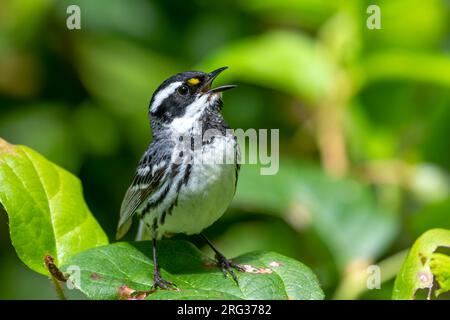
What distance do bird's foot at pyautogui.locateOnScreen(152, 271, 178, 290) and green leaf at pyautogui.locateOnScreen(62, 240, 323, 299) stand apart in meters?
0.03

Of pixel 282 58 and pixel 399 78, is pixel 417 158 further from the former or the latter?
pixel 282 58

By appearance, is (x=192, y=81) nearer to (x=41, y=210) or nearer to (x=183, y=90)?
(x=183, y=90)

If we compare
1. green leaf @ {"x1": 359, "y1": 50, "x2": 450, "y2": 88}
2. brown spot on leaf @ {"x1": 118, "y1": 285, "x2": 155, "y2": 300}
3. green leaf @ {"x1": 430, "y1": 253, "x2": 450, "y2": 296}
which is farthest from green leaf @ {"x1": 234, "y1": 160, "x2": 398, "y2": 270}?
brown spot on leaf @ {"x1": 118, "y1": 285, "x2": 155, "y2": 300}

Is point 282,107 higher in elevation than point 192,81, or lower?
lower

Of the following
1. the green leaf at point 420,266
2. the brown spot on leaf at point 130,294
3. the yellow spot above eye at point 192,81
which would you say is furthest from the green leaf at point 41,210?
the green leaf at point 420,266

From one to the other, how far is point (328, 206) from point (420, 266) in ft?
7.60

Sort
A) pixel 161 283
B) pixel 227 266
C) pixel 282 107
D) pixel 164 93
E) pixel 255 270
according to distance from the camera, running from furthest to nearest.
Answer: pixel 282 107 < pixel 164 93 < pixel 227 266 < pixel 255 270 < pixel 161 283

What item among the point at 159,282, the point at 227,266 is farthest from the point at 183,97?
the point at 159,282

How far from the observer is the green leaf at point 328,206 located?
15.6ft

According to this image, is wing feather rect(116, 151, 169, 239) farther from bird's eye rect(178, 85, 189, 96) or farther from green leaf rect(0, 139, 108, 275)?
green leaf rect(0, 139, 108, 275)

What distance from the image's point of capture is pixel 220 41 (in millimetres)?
6406

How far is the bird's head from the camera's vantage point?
4.16m

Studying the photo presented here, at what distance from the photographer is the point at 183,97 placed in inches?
165

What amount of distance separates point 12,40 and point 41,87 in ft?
1.46
